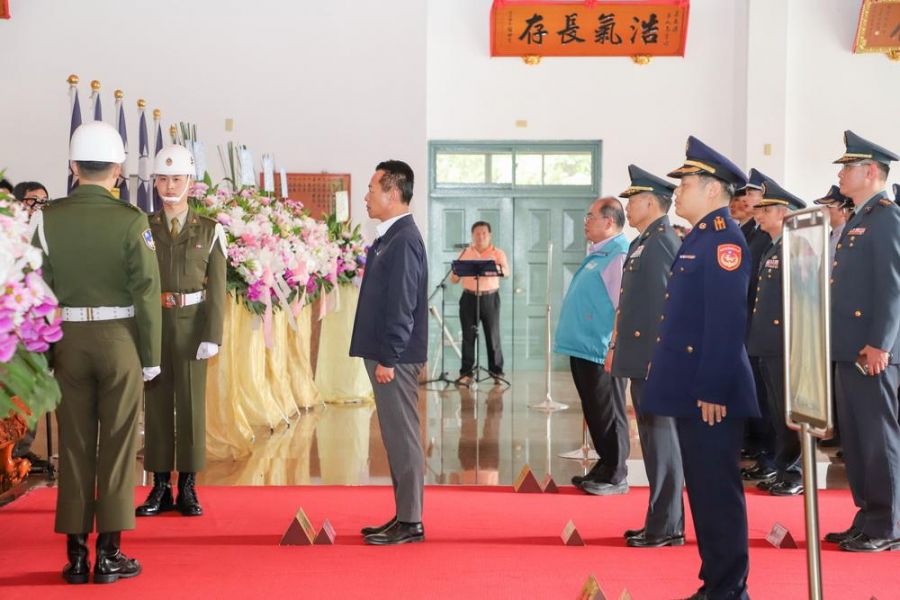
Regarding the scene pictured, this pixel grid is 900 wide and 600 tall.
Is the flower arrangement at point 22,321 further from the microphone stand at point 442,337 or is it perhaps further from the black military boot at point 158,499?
the microphone stand at point 442,337

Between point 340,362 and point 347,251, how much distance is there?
0.87 meters

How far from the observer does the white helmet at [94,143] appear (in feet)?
11.0

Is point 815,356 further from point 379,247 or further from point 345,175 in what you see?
point 345,175

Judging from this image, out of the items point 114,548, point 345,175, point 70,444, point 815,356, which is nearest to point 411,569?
point 114,548

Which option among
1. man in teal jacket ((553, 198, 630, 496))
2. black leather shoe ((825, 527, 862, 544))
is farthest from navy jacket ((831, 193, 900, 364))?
man in teal jacket ((553, 198, 630, 496))

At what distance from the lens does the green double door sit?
1111cm

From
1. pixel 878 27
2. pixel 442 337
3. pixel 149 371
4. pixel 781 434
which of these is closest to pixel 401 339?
pixel 149 371

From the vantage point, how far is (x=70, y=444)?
3338 mm

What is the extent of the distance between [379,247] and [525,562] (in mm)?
1301

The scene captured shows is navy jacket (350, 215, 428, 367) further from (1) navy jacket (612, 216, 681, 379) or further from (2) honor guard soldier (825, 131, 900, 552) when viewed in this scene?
(2) honor guard soldier (825, 131, 900, 552)

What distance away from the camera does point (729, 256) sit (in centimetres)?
304

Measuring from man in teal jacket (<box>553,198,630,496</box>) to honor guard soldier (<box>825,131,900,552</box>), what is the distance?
1198 mm

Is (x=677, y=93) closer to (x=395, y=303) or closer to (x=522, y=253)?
(x=522, y=253)

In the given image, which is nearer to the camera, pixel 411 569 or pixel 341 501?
pixel 411 569
